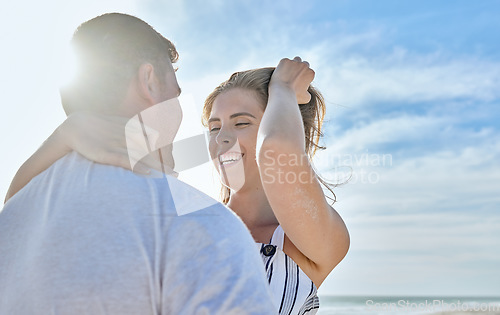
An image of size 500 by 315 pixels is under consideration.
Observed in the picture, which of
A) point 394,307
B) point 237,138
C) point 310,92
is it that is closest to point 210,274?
point 237,138

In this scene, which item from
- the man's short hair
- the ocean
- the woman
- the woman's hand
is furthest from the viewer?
the ocean

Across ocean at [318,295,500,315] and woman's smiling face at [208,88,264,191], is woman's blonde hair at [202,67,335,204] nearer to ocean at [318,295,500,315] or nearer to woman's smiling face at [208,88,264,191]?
woman's smiling face at [208,88,264,191]

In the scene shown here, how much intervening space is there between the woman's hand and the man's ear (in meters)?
0.86

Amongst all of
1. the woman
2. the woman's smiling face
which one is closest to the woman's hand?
the woman

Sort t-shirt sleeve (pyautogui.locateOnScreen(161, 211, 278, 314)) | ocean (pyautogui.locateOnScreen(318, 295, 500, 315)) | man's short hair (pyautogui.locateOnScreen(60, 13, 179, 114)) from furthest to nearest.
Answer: ocean (pyautogui.locateOnScreen(318, 295, 500, 315))
man's short hair (pyautogui.locateOnScreen(60, 13, 179, 114))
t-shirt sleeve (pyautogui.locateOnScreen(161, 211, 278, 314))

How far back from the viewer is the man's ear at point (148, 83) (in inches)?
68.2

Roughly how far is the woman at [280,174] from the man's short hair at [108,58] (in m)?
0.21

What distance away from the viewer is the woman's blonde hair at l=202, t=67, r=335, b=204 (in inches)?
137

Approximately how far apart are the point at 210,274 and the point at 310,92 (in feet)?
8.16

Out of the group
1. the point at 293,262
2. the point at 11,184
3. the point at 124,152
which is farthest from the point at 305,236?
the point at 11,184

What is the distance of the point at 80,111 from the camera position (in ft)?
5.66

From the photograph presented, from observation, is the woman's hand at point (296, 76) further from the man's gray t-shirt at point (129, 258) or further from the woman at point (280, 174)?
the man's gray t-shirt at point (129, 258)

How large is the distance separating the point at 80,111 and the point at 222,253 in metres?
0.78

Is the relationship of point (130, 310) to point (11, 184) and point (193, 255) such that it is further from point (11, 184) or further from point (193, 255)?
point (11, 184)
